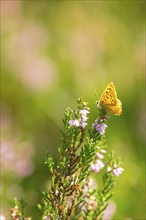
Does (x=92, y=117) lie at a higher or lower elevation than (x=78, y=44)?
lower

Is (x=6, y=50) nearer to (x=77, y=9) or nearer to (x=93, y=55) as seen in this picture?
(x=93, y=55)

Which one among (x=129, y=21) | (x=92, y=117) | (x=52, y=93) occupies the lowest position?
(x=92, y=117)

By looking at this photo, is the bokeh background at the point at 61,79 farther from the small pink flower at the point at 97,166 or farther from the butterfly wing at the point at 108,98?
the butterfly wing at the point at 108,98

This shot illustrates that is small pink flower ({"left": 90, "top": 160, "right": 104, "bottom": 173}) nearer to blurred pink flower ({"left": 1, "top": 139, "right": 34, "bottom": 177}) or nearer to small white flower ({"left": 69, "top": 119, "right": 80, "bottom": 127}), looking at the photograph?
small white flower ({"left": 69, "top": 119, "right": 80, "bottom": 127})

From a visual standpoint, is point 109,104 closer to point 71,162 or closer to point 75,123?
point 75,123

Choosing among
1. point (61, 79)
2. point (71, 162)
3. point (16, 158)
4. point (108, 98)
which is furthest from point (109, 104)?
point (61, 79)

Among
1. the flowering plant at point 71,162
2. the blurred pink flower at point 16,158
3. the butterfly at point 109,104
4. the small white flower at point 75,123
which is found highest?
the blurred pink flower at point 16,158

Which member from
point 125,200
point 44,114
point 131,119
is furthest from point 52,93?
point 125,200

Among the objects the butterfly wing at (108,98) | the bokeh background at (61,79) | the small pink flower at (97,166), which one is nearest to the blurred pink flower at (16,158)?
the bokeh background at (61,79)

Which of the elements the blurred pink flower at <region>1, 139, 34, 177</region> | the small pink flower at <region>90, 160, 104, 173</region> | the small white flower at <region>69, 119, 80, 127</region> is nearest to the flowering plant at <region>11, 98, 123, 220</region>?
the small white flower at <region>69, 119, 80, 127</region>
